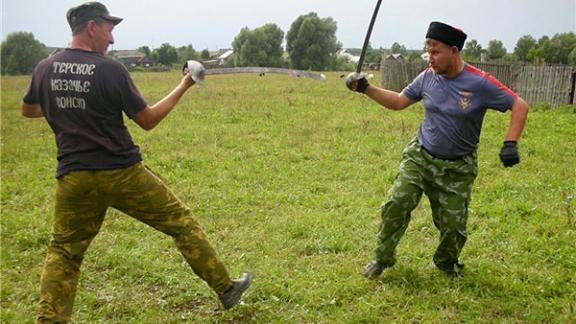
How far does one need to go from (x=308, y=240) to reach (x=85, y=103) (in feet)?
9.41

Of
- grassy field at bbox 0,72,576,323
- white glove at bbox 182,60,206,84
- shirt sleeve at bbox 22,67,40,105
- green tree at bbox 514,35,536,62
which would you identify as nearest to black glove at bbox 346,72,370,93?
white glove at bbox 182,60,206,84

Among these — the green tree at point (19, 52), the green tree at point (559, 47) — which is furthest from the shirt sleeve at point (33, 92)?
the green tree at point (559, 47)

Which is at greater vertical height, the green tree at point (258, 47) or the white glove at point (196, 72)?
the green tree at point (258, 47)

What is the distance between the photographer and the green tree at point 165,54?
5990 cm

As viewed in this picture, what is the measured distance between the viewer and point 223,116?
44.7ft

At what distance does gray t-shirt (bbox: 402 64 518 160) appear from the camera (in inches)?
150

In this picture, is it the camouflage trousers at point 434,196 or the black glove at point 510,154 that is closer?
the black glove at point 510,154

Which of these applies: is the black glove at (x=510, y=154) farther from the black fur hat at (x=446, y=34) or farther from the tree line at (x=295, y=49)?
the tree line at (x=295, y=49)

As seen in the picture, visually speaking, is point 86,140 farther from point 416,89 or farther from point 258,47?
point 258,47

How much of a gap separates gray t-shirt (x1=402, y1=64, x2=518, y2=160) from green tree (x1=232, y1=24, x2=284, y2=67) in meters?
20.7

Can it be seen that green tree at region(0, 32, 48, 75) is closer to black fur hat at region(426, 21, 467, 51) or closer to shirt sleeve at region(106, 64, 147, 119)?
shirt sleeve at region(106, 64, 147, 119)

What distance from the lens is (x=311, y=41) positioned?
116 ft

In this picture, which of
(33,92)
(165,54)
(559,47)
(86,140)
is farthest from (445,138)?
(165,54)

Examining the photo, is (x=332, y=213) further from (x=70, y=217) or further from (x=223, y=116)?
(x=223, y=116)
